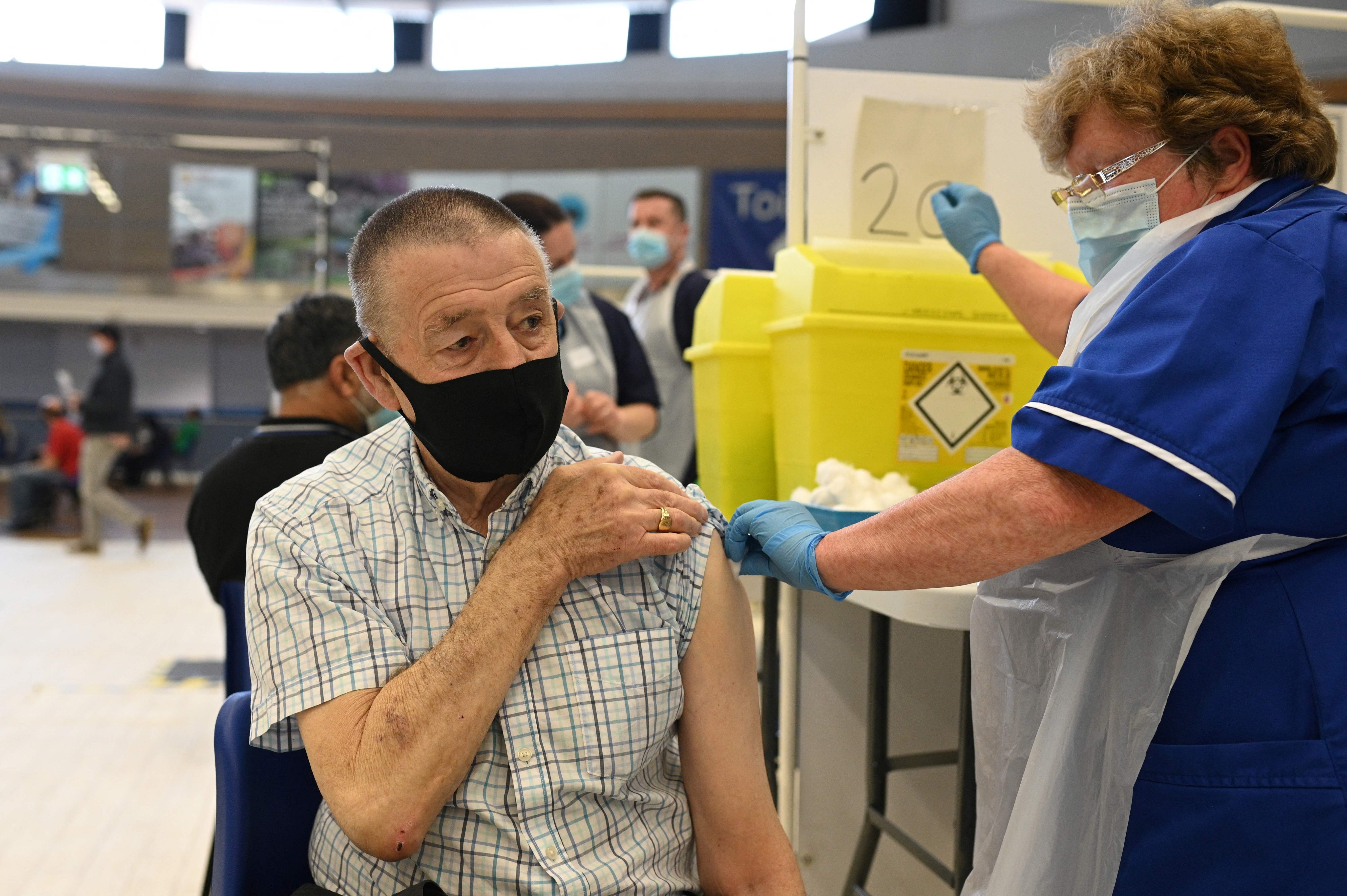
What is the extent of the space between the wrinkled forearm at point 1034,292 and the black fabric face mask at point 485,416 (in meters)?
0.87

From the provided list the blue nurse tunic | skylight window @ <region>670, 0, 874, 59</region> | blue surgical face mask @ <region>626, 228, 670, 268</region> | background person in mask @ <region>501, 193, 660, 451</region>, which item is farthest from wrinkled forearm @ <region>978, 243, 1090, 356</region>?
skylight window @ <region>670, 0, 874, 59</region>

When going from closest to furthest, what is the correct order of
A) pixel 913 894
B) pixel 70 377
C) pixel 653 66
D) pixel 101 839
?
pixel 913 894, pixel 101 839, pixel 653 66, pixel 70 377

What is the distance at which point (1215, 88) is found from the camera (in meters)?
1.10

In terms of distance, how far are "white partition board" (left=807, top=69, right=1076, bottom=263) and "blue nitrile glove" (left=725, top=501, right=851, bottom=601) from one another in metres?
0.92

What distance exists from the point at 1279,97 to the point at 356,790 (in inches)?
47.6

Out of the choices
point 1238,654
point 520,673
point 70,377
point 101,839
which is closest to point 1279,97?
point 1238,654

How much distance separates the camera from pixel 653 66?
36.9 ft

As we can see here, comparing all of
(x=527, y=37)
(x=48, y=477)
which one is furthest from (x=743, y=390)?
(x=527, y=37)

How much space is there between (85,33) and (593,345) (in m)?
11.9

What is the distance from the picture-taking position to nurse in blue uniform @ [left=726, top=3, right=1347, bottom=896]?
95cm

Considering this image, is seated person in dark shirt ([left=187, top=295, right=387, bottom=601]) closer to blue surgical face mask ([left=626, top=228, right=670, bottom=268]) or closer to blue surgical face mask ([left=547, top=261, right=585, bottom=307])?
blue surgical face mask ([left=547, top=261, right=585, bottom=307])

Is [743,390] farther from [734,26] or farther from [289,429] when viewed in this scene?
[734,26]

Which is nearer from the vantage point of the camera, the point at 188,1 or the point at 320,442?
the point at 320,442

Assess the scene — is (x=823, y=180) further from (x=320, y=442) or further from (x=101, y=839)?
Result: (x=101, y=839)
